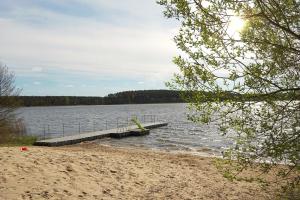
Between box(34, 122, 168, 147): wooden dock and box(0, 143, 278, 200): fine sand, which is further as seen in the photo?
box(34, 122, 168, 147): wooden dock

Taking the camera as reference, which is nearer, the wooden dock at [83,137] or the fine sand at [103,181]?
the fine sand at [103,181]

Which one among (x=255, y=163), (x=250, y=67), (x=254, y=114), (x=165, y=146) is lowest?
(x=165, y=146)

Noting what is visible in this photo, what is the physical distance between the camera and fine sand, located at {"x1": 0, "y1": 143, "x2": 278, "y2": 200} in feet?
40.9

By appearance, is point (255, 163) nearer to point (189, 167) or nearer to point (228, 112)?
point (228, 112)

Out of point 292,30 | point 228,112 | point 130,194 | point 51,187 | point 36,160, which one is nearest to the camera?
point 292,30

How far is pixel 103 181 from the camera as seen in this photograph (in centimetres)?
1480

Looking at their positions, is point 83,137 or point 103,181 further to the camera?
point 83,137

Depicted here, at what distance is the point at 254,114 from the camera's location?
269 inches

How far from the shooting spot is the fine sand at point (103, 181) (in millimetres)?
12477

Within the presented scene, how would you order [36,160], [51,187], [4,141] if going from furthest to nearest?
[4,141] < [36,160] < [51,187]

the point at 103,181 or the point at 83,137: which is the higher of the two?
the point at 103,181

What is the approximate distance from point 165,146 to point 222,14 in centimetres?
2966

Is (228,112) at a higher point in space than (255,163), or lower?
higher

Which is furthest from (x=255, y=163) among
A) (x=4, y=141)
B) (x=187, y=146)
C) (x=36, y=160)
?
(x=187, y=146)
